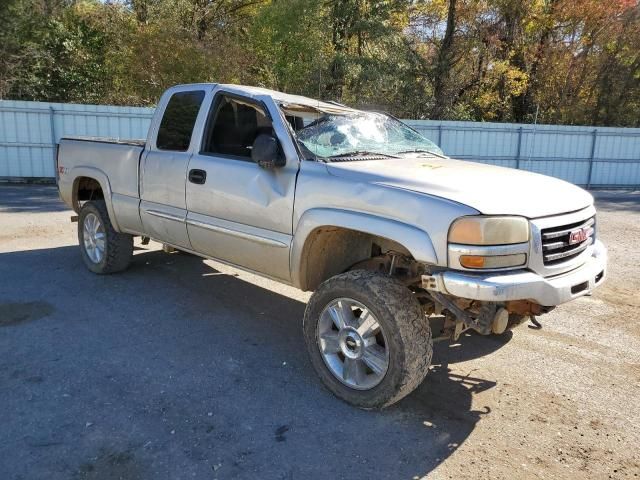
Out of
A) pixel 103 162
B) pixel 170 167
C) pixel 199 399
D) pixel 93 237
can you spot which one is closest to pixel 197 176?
pixel 170 167

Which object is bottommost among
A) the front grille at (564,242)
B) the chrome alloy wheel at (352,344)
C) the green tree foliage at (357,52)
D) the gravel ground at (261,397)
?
the gravel ground at (261,397)

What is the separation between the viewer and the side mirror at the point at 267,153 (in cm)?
378

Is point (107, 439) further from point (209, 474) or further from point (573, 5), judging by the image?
point (573, 5)

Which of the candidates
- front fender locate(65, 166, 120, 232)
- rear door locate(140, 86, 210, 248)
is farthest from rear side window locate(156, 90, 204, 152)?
front fender locate(65, 166, 120, 232)

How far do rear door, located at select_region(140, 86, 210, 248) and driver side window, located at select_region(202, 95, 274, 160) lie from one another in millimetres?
191

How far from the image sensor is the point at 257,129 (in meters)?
4.67

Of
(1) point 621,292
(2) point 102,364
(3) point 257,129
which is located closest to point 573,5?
(1) point 621,292

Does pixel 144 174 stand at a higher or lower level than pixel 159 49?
lower

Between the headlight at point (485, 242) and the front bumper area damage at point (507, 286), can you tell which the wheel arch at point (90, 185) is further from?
the headlight at point (485, 242)

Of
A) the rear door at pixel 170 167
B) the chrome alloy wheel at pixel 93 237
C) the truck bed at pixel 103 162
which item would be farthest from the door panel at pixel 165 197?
the chrome alloy wheel at pixel 93 237

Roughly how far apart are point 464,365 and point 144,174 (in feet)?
11.1

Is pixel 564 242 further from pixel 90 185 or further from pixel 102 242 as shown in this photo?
pixel 90 185

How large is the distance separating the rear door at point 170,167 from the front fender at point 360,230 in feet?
4.65

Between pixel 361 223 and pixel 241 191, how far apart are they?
3.94 feet
